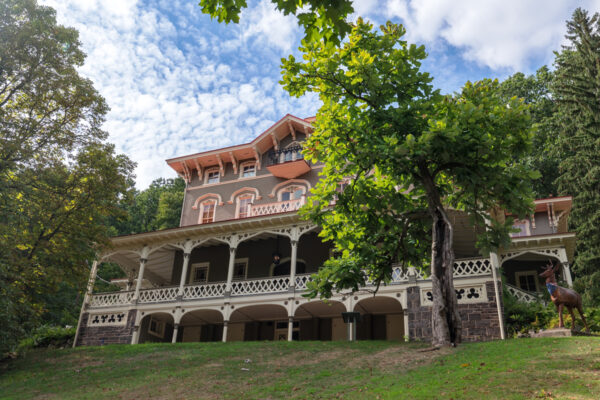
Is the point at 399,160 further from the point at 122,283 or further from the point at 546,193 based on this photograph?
the point at 546,193

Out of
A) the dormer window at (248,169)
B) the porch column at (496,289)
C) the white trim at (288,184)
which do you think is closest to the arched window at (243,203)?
the dormer window at (248,169)

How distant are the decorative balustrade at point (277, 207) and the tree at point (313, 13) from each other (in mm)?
20897

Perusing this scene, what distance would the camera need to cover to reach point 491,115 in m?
12.3

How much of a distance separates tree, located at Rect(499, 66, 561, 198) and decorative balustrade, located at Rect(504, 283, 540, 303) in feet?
51.6

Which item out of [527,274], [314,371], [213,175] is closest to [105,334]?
[213,175]

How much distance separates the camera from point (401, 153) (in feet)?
39.0

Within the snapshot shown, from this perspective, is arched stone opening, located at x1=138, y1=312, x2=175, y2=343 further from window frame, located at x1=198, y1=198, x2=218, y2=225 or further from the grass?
window frame, located at x1=198, y1=198, x2=218, y2=225

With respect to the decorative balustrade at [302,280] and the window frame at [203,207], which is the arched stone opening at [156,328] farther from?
the decorative balustrade at [302,280]

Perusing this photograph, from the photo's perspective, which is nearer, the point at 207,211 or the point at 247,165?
the point at 207,211

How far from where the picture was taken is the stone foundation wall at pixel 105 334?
2467 cm

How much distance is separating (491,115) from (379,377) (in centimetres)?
703

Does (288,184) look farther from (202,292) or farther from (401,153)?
(401,153)

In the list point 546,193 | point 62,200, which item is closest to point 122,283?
point 62,200

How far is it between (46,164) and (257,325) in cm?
1304
